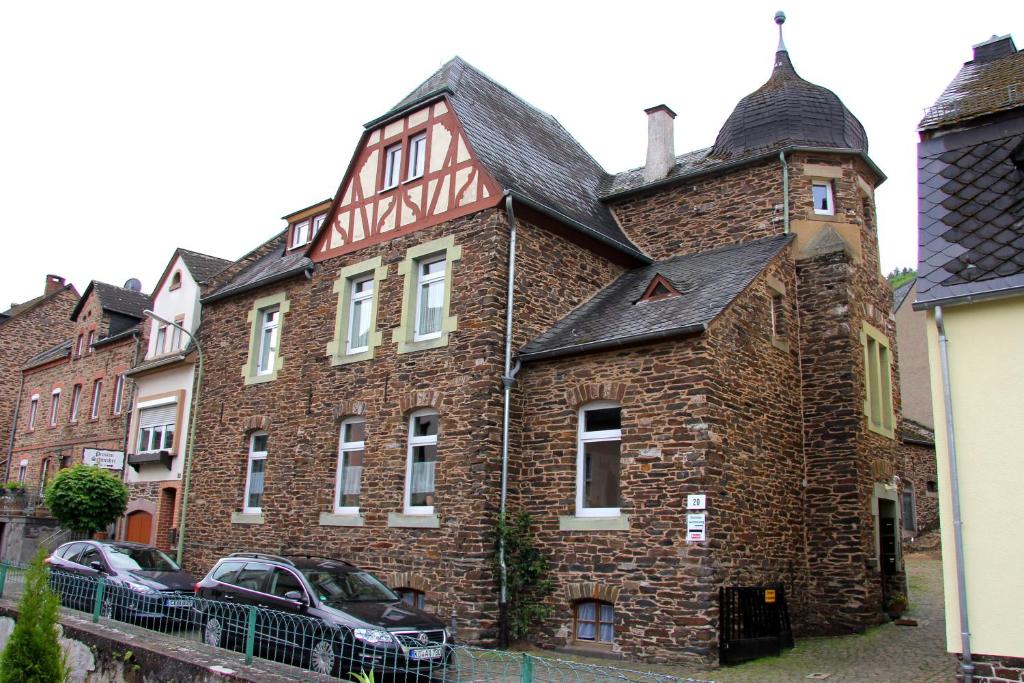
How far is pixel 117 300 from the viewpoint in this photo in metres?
30.3

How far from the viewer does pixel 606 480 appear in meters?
13.9

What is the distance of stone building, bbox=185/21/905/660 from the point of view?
1315 centimetres

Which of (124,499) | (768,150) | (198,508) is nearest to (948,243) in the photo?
(768,150)

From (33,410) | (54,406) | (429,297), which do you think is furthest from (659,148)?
(33,410)

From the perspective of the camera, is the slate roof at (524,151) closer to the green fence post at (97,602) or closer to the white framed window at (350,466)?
the white framed window at (350,466)

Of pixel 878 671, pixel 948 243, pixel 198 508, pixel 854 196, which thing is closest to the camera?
pixel 948 243

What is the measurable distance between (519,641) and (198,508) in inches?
404

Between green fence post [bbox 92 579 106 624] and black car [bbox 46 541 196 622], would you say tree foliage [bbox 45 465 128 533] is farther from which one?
green fence post [bbox 92 579 106 624]

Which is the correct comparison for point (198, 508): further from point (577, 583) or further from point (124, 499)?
point (577, 583)

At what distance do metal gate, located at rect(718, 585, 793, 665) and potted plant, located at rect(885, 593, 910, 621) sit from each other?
3.25 metres

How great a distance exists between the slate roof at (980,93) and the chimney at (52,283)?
4114 cm

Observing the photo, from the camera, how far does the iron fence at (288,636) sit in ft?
27.6

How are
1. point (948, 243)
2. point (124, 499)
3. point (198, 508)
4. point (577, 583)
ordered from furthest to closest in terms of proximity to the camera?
point (124, 499) < point (198, 508) < point (577, 583) < point (948, 243)

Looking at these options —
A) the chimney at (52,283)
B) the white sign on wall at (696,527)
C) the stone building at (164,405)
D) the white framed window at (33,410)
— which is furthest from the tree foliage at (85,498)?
the chimney at (52,283)
